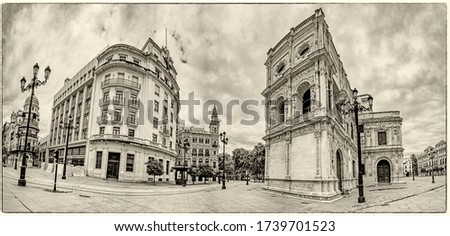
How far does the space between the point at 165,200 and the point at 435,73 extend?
581cm

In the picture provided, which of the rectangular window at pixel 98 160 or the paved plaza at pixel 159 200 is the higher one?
the rectangular window at pixel 98 160

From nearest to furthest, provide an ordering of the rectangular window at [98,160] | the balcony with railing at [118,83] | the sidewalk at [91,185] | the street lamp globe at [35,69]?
1. the sidewalk at [91,185]
2. the rectangular window at [98,160]
3. the balcony with railing at [118,83]
4. the street lamp globe at [35,69]

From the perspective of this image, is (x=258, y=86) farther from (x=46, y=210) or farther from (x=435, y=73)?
(x=46, y=210)

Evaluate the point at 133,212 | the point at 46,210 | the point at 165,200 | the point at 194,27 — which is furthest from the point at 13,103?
the point at 194,27

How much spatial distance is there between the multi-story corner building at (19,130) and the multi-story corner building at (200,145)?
9.67 feet

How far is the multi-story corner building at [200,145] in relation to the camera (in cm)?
415

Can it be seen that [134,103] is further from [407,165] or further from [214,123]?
[407,165]

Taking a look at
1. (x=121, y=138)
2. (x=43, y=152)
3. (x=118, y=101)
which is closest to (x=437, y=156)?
(x=121, y=138)

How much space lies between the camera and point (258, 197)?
14.3 feet

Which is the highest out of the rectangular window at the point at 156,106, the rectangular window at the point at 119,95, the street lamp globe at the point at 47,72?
the street lamp globe at the point at 47,72

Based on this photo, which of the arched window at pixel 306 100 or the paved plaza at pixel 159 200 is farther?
the arched window at pixel 306 100

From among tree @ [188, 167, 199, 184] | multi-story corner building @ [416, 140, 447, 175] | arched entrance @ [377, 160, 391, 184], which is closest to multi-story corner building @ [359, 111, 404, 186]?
arched entrance @ [377, 160, 391, 184]

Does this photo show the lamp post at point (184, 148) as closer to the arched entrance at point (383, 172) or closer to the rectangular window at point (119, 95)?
the rectangular window at point (119, 95)

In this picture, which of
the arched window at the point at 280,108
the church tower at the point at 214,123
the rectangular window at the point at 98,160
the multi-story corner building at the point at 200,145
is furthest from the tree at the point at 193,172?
the arched window at the point at 280,108
